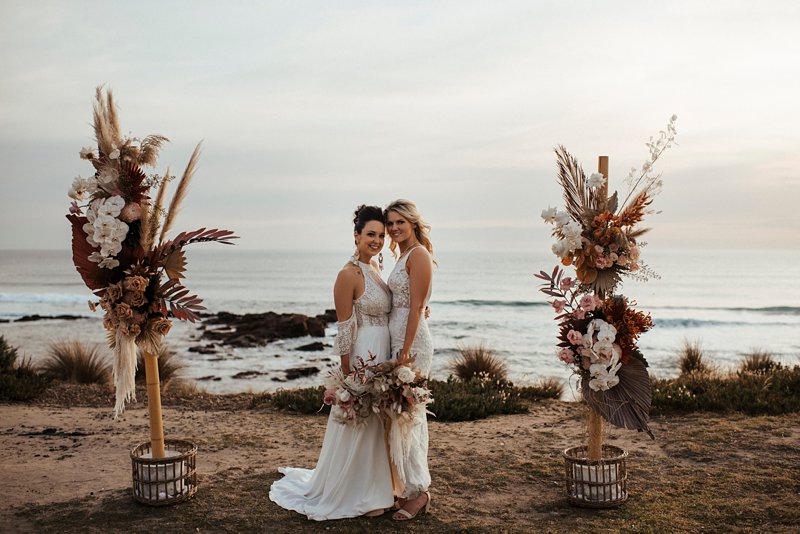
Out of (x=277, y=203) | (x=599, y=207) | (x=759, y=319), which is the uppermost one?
(x=277, y=203)

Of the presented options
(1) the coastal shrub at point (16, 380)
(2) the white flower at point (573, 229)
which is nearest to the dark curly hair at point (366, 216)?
(2) the white flower at point (573, 229)

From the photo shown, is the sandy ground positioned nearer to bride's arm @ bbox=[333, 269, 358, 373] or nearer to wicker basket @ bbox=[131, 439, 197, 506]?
wicker basket @ bbox=[131, 439, 197, 506]

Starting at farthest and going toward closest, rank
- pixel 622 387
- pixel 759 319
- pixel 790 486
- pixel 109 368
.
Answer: pixel 759 319
pixel 109 368
pixel 790 486
pixel 622 387

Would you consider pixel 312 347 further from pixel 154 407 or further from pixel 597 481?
pixel 597 481

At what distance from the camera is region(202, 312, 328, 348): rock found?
20438 millimetres

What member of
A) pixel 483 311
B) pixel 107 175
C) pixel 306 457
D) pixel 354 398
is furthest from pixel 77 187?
pixel 483 311

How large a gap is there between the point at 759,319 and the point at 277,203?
40616mm

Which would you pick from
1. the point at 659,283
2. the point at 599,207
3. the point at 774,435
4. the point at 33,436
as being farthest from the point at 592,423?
the point at 659,283

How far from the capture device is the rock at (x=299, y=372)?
15209 millimetres

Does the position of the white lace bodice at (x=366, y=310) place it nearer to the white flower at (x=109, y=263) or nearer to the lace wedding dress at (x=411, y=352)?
the lace wedding dress at (x=411, y=352)

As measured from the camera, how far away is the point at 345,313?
5.08m

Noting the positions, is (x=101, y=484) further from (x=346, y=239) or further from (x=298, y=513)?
(x=346, y=239)

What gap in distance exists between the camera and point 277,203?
58844mm

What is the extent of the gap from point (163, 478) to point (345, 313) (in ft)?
6.64
